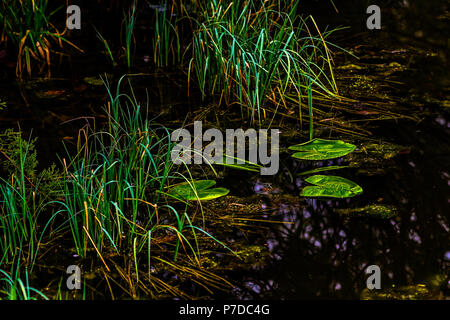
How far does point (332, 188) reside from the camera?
271 centimetres

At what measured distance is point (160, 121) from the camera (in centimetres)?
339

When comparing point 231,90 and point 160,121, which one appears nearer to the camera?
point 160,121

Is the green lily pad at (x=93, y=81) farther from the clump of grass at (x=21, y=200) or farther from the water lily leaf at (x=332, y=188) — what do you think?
the water lily leaf at (x=332, y=188)

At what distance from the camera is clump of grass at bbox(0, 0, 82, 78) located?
393 centimetres

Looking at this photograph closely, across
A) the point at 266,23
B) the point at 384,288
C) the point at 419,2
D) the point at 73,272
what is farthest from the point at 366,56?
the point at 73,272

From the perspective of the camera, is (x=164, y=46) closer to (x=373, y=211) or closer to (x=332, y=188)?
(x=332, y=188)

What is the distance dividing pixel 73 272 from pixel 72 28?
2675 mm

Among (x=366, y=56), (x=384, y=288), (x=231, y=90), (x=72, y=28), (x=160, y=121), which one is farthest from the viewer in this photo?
(x=72, y=28)

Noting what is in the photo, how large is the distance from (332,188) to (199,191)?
1.80 ft

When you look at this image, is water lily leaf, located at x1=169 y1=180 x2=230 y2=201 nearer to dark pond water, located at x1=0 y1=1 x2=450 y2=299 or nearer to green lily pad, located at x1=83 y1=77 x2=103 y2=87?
dark pond water, located at x1=0 y1=1 x2=450 y2=299

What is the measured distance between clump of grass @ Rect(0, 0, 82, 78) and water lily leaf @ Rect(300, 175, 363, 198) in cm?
196

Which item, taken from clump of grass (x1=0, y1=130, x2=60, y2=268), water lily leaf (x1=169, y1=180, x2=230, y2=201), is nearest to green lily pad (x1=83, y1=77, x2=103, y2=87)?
clump of grass (x1=0, y1=130, x2=60, y2=268)

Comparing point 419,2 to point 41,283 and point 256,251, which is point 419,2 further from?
point 41,283

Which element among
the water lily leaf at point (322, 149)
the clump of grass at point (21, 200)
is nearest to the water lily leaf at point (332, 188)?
the water lily leaf at point (322, 149)
